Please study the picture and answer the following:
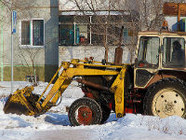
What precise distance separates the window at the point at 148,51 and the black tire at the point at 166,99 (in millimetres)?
597

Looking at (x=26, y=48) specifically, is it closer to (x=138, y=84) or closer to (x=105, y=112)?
(x=105, y=112)

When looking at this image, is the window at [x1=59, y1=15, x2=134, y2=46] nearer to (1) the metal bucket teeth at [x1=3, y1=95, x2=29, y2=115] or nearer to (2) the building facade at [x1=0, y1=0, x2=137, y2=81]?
(2) the building facade at [x1=0, y1=0, x2=137, y2=81]

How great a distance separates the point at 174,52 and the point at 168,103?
121 cm

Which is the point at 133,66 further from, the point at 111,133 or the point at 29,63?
the point at 29,63

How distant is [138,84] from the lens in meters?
9.71

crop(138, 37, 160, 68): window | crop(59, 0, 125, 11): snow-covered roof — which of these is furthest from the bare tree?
crop(138, 37, 160, 68): window

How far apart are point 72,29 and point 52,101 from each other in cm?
1336

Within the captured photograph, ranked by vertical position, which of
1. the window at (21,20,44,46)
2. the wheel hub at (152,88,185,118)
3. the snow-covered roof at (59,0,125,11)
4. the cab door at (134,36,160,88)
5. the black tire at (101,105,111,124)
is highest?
the snow-covered roof at (59,0,125,11)

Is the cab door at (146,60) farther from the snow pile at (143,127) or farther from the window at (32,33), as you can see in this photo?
the window at (32,33)

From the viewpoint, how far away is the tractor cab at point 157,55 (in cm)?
947

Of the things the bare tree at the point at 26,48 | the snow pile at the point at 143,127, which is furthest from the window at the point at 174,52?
the bare tree at the point at 26,48

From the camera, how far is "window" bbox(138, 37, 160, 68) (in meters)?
9.63

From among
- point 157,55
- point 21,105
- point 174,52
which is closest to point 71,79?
point 21,105

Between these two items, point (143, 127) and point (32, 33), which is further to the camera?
point (32, 33)
